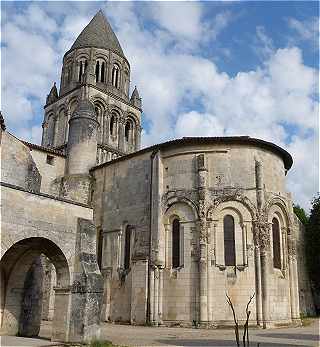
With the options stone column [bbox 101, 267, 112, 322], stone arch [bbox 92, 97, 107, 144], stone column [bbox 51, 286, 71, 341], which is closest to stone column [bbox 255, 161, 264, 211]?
stone column [bbox 101, 267, 112, 322]

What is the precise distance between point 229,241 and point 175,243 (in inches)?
106

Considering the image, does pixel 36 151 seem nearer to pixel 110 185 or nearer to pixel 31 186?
pixel 110 185

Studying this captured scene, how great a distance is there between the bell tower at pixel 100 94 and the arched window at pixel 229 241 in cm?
1556

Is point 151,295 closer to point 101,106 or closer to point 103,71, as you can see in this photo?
point 101,106

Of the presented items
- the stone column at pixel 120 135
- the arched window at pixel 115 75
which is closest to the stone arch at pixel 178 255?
the stone column at pixel 120 135

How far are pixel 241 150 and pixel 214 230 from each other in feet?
14.7

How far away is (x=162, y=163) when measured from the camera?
22.3 m

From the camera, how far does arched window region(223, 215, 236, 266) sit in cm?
1984

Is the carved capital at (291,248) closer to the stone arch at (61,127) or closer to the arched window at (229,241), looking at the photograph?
the arched window at (229,241)

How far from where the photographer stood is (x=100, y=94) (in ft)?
117

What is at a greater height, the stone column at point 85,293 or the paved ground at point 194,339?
the stone column at point 85,293

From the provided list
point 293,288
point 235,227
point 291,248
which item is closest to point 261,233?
point 235,227

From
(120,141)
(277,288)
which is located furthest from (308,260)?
(120,141)

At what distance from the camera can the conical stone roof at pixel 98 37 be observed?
37816mm
